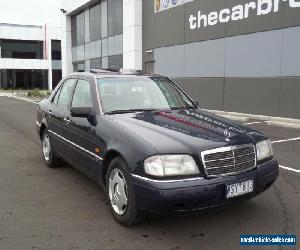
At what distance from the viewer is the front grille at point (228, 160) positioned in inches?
149

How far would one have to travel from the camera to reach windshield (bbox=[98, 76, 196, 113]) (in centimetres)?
505

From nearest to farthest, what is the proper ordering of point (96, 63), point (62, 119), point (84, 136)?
point (84, 136), point (62, 119), point (96, 63)

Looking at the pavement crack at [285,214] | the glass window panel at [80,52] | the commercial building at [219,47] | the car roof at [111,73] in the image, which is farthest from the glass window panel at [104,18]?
the pavement crack at [285,214]

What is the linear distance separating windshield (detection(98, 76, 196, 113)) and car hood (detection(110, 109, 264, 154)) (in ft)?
0.83

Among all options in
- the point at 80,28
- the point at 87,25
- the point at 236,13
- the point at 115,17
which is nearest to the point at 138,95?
the point at 236,13

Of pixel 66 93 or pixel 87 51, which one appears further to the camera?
pixel 87 51

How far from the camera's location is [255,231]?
13.2 feet

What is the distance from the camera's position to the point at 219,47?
50.4 feet

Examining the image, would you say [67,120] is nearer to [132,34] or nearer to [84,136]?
[84,136]

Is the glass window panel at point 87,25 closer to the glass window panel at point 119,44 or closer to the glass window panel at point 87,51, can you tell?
the glass window panel at point 87,51

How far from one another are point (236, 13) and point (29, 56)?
4457cm

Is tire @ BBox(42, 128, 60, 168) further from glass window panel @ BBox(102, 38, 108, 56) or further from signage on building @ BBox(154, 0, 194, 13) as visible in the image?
glass window panel @ BBox(102, 38, 108, 56)

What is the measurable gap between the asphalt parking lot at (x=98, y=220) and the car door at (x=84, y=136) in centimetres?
48

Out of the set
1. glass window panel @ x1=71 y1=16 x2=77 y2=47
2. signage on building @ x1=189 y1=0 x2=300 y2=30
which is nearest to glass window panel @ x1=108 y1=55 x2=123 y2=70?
signage on building @ x1=189 y1=0 x2=300 y2=30
